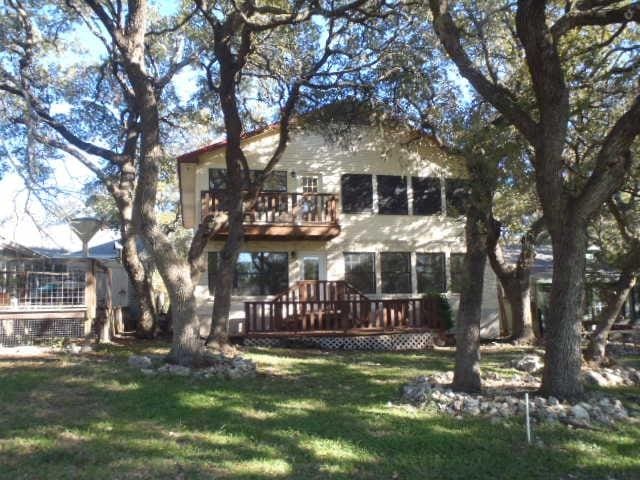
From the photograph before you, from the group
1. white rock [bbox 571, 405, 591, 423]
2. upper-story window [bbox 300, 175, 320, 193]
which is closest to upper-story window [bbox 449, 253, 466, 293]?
upper-story window [bbox 300, 175, 320, 193]

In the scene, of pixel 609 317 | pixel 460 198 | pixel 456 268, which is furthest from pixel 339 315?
pixel 460 198

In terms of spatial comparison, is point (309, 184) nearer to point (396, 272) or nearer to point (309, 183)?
point (309, 183)

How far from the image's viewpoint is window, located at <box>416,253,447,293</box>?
1977 cm

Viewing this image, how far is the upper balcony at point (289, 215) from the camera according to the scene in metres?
17.2

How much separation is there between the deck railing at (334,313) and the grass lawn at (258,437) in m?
6.56

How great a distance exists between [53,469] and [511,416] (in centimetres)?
528

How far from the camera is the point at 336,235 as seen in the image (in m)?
18.5

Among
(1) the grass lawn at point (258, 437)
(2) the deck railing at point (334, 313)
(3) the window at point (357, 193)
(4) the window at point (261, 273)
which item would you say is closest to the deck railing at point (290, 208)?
(3) the window at point (357, 193)

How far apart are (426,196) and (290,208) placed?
5138 millimetres

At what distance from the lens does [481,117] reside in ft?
37.2

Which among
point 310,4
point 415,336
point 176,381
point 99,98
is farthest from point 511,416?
point 99,98

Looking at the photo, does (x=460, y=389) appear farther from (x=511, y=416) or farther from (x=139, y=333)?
(x=139, y=333)

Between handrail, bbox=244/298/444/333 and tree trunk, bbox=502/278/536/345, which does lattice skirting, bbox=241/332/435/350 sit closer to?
handrail, bbox=244/298/444/333

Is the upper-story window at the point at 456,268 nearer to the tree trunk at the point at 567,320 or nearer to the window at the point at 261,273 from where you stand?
the window at the point at 261,273
